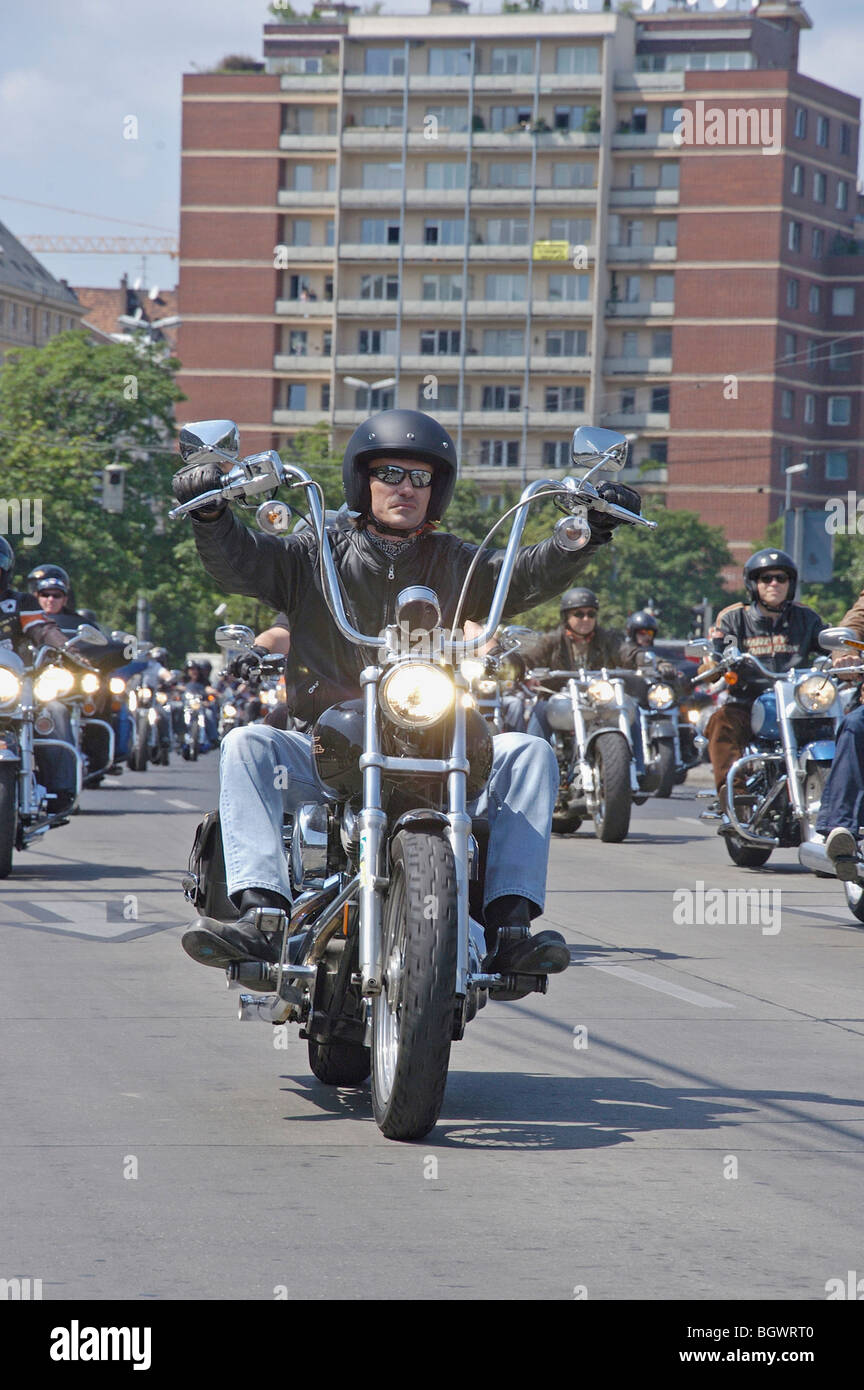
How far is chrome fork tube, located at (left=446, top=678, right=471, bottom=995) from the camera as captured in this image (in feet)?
17.5

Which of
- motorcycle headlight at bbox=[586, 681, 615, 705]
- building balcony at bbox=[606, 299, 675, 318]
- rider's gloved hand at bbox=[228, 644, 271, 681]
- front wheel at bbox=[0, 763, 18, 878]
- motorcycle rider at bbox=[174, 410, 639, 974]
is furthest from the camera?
building balcony at bbox=[606, 299, 675, 318]

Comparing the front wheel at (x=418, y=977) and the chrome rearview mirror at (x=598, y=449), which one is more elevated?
the chrome rearview mirror at (x=598, y=449)

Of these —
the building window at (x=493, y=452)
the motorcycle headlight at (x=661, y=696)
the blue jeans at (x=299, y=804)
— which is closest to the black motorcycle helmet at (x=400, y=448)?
the blue jeans at (x=299, y=804)

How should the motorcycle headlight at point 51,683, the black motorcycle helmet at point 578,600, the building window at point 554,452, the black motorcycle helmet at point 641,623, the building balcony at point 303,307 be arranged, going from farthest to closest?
the building balcony at point 303,307
the building window at point 554,452
the black motorcycle helmet at point 641,623
the black motorcycle helmet at point 578,600
the motorcycle headlight at point 51,683

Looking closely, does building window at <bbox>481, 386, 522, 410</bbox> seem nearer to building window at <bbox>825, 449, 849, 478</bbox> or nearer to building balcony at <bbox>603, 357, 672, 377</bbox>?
building balcony at <bbox>603, 357, 672, 377</bbox>

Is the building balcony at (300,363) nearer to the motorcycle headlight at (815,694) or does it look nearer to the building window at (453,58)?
the building window at (453,58)

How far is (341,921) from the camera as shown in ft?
18.9

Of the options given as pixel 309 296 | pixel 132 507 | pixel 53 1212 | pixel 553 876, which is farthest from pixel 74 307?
pixel 53 1212

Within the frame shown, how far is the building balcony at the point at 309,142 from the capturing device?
107812 mm

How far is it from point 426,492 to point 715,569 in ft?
288

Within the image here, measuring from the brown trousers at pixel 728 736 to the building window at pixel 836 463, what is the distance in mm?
97654

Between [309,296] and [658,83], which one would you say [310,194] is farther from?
[658,83]

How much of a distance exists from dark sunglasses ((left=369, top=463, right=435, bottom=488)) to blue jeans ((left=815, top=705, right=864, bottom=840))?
464 centimetres

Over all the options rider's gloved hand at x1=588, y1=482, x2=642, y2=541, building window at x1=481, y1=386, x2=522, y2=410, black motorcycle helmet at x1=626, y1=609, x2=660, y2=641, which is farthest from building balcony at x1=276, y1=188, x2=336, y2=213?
rider's gloved hand at x1=588, y1=482, x2=642, y2=541
